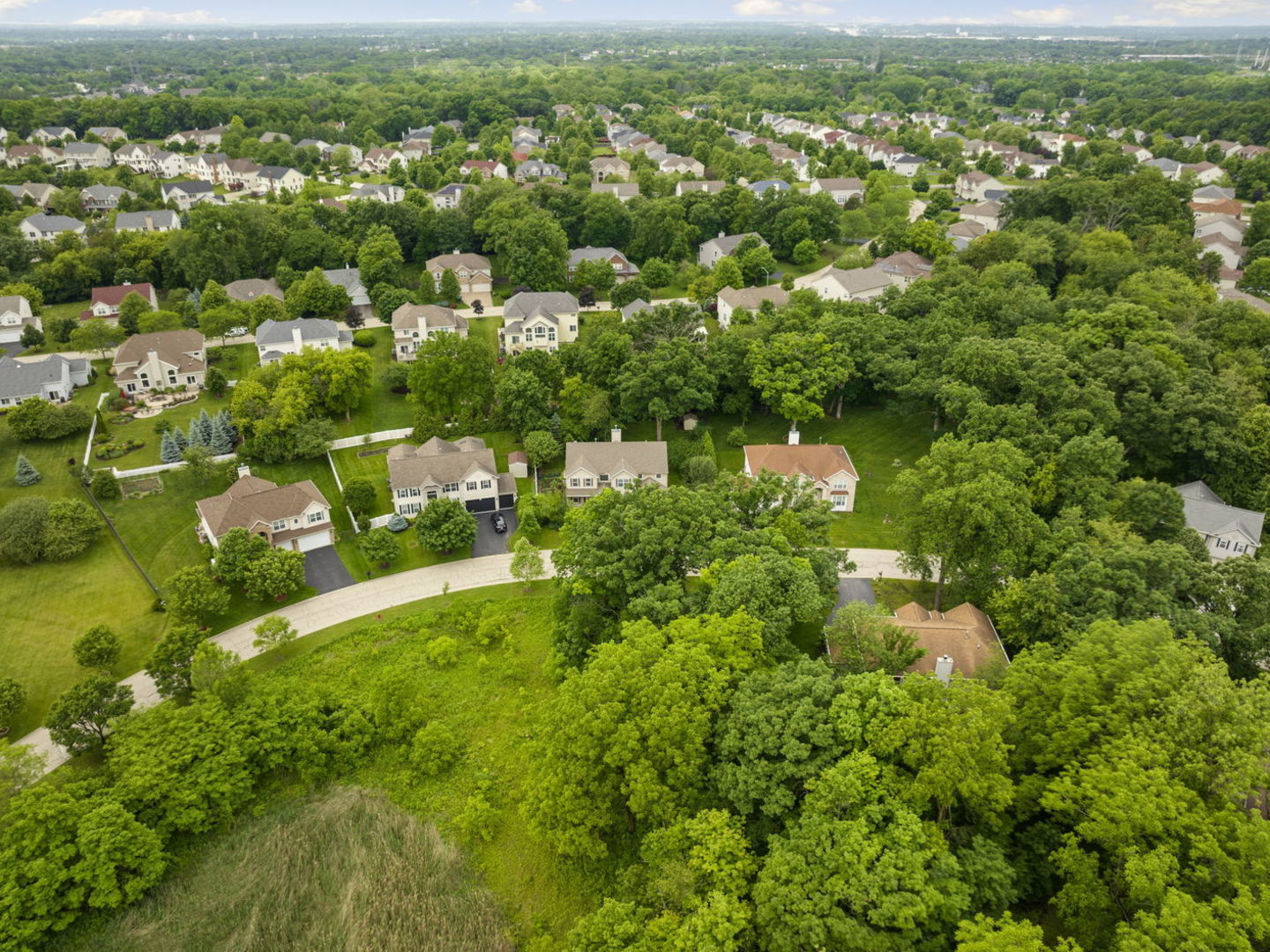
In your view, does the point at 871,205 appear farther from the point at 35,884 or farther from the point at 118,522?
the point at 35,884

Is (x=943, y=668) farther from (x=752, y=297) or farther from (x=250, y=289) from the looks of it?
(x=250, y=289)

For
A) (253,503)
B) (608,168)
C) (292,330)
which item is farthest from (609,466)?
(608,168)

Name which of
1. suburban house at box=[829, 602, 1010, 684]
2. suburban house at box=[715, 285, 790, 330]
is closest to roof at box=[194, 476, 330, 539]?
suburban house at box=[829, 602, 1010, 684]

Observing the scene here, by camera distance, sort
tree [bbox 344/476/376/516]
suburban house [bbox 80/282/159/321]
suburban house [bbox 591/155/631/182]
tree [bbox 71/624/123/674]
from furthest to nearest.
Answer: suburban house [bbox 591/155/631/182], suburban house [bbox 80/282/159/321], tree [bbox 344/476/376/516], tree [bbox 71/624/123/674]

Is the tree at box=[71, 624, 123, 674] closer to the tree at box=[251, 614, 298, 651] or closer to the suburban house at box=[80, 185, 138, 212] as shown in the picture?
the tree at box=[251, 614, 298, 651]

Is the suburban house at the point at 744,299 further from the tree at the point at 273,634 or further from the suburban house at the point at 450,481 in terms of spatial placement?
the tree at the point at 273,634

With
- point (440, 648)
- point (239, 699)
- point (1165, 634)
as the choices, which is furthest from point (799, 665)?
point (239, 699)

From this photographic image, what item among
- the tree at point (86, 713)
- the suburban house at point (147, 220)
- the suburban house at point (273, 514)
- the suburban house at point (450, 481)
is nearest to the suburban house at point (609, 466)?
the suburban house at point (450, 481)

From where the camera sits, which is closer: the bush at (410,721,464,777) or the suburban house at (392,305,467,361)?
the bush at (410,721,464,777)
